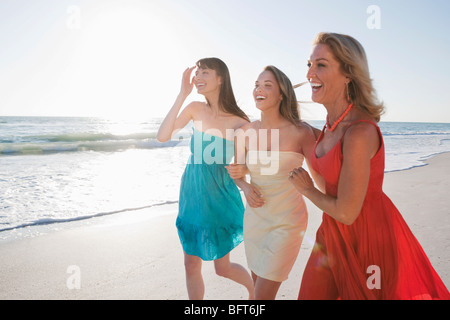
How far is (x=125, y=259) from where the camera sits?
13.5 feet

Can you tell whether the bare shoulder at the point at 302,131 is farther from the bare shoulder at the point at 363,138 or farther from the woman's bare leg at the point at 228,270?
the woman's bare leg at the point at 228,270

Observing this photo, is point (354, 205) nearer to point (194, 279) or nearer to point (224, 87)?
point (194, 279)

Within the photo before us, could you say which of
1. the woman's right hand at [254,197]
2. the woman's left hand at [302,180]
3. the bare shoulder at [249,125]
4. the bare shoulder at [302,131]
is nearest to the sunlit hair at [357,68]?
the woman's left hand at [302,180]

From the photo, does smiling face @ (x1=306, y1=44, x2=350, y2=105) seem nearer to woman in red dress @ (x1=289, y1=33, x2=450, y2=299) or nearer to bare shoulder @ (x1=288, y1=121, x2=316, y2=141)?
woman in red dress @ (x1=289, y1=33, x2=450, y2=299)

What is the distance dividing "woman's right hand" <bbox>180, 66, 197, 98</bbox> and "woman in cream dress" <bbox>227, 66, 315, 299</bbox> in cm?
87

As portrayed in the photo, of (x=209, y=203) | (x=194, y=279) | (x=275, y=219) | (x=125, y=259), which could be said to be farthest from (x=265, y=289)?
(x=125, y=259)

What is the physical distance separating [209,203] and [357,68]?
1680 mm

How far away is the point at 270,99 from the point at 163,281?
7.66 ft

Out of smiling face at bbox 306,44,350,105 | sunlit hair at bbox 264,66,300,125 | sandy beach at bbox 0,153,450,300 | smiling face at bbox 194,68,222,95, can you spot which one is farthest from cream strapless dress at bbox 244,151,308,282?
sandy beach at bbox 0,153,450,300

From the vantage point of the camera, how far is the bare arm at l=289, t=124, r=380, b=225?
159 centimetres

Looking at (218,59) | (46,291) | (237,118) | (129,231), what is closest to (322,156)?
(237,118)

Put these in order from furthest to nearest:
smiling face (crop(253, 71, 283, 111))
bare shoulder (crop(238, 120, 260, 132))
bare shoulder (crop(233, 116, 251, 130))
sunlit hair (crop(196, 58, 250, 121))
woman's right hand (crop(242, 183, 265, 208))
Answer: sunlit hair (crop(196, 58, 250, 121)) < bare shoulder (crop(233, 116, 251, 130)) < bare shoulder (crop(238, 120, 260, 132)) < smiling face (crop(253, 71, 283, 111)) < woman's right hand (crop(242, 183, 265, 208))

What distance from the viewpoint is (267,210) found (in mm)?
2477

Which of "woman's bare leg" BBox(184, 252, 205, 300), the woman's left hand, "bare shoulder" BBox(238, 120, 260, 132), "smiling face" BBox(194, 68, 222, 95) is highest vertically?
"smiling face" BBox(194, 68, 222, 95)
